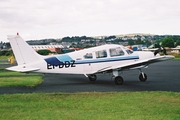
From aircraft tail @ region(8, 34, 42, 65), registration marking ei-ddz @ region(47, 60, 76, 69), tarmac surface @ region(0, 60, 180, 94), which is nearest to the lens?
tarmac surface @ region(0, 60, 180, 94)

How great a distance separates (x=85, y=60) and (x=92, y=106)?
8344 mm

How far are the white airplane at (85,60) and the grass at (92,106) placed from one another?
502 cm

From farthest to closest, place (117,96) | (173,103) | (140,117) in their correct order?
(117,96) < (173,103) < (140,117)

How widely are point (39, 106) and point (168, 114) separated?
14.2 ft

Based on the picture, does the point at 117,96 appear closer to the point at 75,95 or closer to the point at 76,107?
the point at 75,95

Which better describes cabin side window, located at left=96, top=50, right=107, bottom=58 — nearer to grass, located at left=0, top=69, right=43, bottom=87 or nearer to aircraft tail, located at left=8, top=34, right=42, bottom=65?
aircraft tail, located at left=8, top=34, right=42, bottom=65

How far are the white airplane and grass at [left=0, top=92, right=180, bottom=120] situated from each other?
5.02 m

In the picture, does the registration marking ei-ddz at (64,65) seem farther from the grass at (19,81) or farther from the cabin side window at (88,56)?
the grass at (19,81)

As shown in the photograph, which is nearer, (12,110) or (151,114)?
(151,114)

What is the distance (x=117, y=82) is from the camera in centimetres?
1898

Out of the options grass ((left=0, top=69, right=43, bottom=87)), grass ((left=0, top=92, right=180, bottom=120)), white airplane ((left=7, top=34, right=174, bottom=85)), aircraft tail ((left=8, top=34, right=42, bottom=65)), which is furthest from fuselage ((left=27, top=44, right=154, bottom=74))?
grass ((left=0, top=92, right=180, bottom=120))

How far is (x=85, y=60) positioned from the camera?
19641 millimetres

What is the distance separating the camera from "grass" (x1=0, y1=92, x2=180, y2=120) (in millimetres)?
9922

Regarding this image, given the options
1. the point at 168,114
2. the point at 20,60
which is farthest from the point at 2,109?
the point at 20,60
